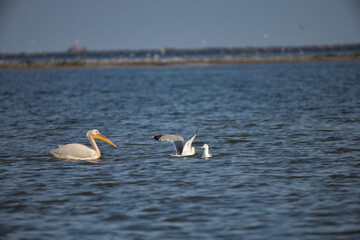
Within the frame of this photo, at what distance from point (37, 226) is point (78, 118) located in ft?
54.6

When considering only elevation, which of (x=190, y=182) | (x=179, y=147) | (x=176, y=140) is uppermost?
(x=176, y=140)

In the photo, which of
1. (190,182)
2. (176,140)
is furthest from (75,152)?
(190,182)

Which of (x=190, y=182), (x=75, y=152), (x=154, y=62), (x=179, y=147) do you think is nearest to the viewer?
(x=190, y=182)

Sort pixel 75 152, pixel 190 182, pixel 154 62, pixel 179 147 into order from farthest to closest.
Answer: pixel 154 62 < pixel 179 147 < pixel 75 152 < pixel 190 182

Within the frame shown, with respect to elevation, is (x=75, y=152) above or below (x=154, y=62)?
below

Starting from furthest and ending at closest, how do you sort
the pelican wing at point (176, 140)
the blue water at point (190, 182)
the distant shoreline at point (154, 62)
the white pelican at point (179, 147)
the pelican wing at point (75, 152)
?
the distant shoreline at point (154, 62) < the pelican wing at point (176, 140) < the white pelican at point (179, 147) < the pelican wing at point (75, 152) < the blue water at point (190, 182)

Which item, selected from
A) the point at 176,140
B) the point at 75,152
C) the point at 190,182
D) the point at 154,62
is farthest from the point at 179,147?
the point at 154,62

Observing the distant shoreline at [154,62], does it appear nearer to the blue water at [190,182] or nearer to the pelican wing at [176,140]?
the blue water at [190,182]

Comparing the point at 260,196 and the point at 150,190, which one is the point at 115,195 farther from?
the point at 260,196

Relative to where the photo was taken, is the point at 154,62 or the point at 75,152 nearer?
the point at 75,152

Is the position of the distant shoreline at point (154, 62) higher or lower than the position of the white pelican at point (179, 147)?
higher

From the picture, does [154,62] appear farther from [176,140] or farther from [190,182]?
[190,182]

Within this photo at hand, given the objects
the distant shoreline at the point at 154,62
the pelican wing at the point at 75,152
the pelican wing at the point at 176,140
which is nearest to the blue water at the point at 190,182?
the pelican wing at the point at 75,152

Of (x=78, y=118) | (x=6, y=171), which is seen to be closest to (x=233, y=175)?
(x=6, y=171)
